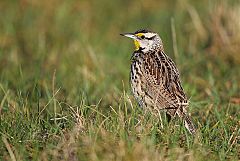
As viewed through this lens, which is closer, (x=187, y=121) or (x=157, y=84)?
(x=187, y=121)

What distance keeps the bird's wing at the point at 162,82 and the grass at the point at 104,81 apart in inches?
7.6

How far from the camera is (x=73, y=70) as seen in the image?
335 inches

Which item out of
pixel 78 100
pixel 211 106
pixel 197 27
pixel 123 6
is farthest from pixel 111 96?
pixel 123 6

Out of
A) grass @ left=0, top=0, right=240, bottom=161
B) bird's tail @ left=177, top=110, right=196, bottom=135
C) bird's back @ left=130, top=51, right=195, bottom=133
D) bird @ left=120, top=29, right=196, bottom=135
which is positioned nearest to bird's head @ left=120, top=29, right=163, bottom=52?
bird @ left=120, top=29, right=196, bottom=135

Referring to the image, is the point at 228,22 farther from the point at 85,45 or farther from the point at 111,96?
the point at 111,96

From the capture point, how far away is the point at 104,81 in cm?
777

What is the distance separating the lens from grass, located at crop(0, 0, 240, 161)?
15.6 ft

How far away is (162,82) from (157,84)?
5cm

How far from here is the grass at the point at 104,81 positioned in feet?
15.6

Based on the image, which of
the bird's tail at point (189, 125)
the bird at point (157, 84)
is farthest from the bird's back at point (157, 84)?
the bird's tail at point (189, 125)

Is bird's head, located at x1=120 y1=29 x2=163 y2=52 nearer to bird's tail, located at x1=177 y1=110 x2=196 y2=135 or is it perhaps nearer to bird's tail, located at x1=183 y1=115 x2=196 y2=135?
bird's tail, located at x1=177 y1=110 x2=196 y2=135

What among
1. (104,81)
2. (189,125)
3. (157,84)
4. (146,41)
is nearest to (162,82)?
(157,84)

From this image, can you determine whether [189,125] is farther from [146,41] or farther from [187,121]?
[146,41]

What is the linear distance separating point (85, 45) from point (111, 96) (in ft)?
7.80
